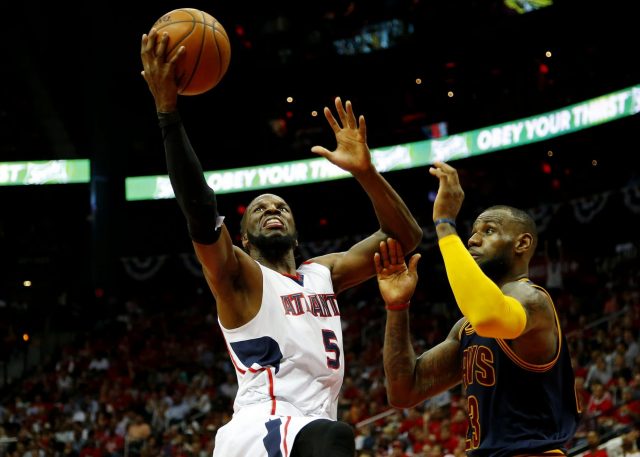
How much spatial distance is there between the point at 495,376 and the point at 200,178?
146 cm

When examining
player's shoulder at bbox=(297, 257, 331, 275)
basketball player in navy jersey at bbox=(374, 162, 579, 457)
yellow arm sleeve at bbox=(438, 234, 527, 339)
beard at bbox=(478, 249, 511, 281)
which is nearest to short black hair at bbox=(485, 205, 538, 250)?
basketball player in navy jersey at bbox=(374, 162, 579, 457)

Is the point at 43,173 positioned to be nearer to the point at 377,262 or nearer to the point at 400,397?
the point at 377,262

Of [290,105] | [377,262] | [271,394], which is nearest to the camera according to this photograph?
[271,394]

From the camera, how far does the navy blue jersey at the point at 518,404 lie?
11.7ft

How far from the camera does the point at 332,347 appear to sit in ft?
12.8

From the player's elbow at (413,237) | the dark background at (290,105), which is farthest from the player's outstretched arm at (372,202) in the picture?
the dark background at (290,105)

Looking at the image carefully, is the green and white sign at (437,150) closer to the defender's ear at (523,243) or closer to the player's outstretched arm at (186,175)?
the defender's ear at (523,243)

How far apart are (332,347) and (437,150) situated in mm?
16481

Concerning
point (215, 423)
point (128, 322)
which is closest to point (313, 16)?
point (128, 322)

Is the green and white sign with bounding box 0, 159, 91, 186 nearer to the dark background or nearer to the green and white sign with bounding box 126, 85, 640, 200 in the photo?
the dark background

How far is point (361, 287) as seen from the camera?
2186cm

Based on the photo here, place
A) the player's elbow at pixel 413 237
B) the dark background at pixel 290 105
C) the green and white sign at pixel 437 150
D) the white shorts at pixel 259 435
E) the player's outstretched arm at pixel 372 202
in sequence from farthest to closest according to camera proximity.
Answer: the dark background at pixel 290 105, the green and white sign at pixel 437 150, the player's elbow at pixel 413 237, the player's outstretched arm at pixel 372 202, the white shorts at pixel 259 435

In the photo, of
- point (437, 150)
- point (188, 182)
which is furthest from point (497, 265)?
point (437, 150)

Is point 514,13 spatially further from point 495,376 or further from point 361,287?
point 495,376
